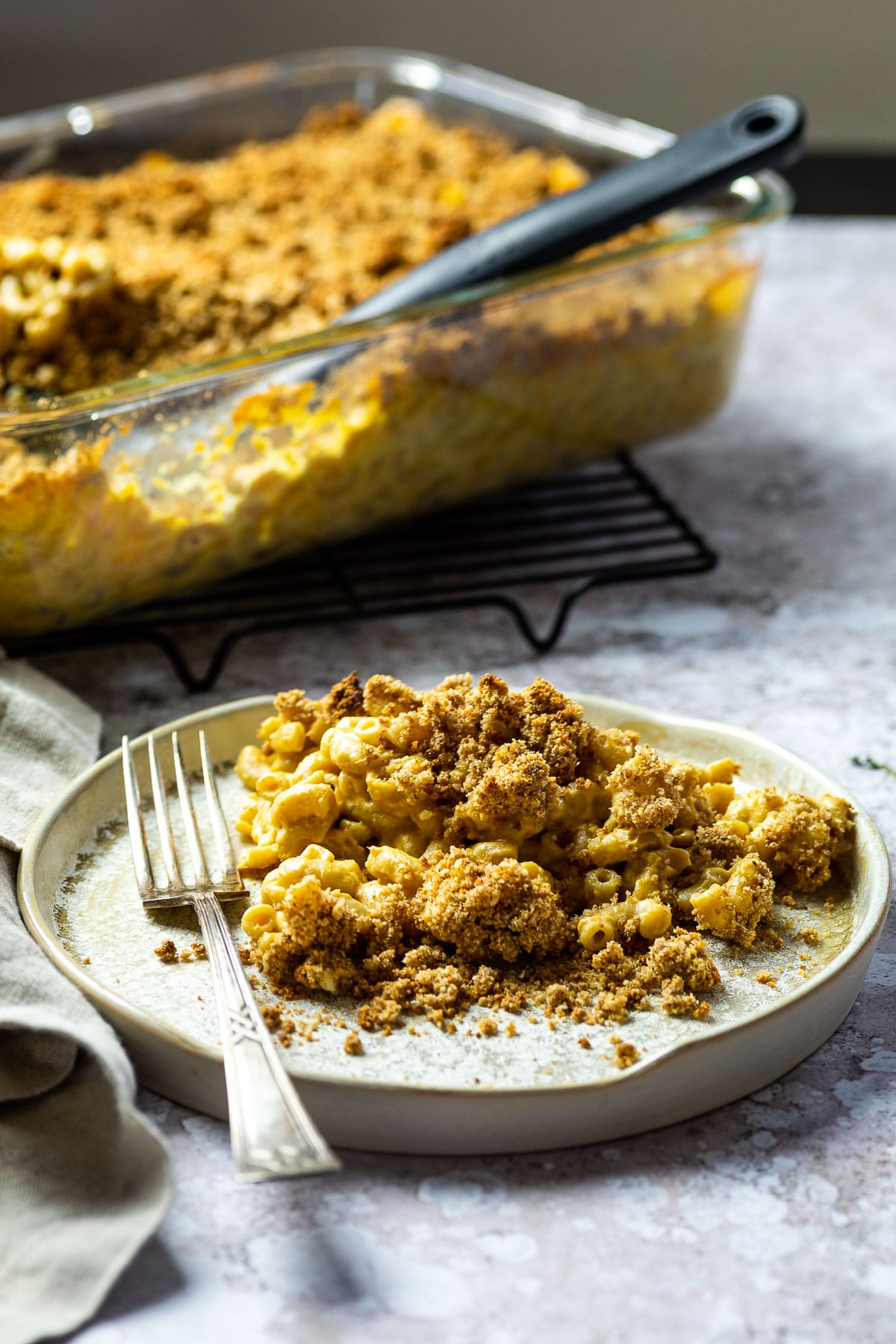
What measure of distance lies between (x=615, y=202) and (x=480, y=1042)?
825 mm

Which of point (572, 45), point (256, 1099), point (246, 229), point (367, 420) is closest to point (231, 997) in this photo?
point (256, 1099)

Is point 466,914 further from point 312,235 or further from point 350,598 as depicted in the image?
point 312,235

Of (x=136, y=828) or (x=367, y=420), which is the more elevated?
(x=367, y=420)

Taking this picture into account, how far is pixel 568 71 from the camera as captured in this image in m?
2.76

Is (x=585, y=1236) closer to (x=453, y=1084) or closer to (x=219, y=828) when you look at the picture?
(x=453, y=1084)

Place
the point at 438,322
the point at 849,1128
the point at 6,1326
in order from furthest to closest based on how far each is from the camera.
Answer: the point at 438,322, the point at 849,1128, the point at 6,1326

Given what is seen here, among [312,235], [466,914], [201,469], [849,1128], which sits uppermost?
[312,235]

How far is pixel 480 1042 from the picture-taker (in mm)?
794

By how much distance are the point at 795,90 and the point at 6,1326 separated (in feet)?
8.82

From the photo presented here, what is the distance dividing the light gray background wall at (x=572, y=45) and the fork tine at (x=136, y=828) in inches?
82.2

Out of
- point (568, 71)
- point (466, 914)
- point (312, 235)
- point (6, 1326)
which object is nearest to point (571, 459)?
point (312, 235)

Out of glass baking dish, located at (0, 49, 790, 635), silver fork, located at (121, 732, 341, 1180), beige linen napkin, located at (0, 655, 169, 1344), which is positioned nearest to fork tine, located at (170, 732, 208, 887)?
silver fork, located at (121, 732, 341, 1180)

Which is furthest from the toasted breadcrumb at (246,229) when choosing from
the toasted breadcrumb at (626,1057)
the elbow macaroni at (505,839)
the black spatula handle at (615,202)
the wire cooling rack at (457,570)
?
the toasted breadcrumb at (626,1057)

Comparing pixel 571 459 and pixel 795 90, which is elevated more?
pixel 795 90
